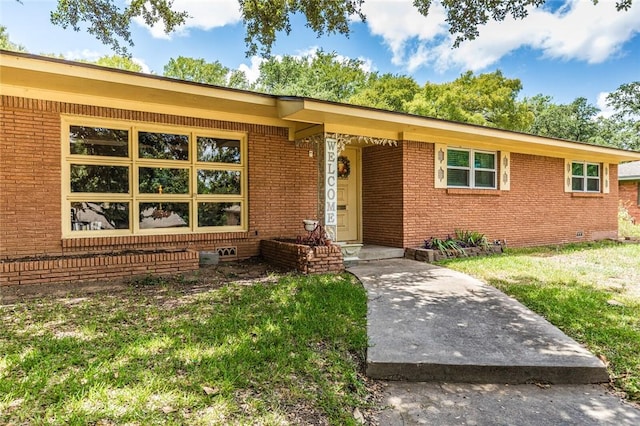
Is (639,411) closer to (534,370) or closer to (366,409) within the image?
(534,370)

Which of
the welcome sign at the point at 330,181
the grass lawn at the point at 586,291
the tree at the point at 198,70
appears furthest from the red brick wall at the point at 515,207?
the tree at the point at 198,70

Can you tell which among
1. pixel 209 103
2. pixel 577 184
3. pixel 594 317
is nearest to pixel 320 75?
pixel 577 184

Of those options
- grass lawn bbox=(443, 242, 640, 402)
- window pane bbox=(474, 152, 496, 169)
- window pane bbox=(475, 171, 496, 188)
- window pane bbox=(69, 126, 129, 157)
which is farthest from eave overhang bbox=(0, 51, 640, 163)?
grass lawn bbox=(443, 242, 640, 402)

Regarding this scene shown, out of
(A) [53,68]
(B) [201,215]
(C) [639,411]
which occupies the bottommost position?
(C) [639,411]

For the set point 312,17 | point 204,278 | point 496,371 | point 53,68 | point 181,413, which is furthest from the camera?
point 312,17

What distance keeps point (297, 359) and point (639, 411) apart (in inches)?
101

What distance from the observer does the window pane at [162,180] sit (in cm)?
697

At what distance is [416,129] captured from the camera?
8586 millimetres

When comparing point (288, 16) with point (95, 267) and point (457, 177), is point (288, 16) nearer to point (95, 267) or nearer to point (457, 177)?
point (457, 177)

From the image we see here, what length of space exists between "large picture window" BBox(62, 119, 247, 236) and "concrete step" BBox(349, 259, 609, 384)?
11.9ft

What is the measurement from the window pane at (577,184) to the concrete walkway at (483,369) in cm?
990

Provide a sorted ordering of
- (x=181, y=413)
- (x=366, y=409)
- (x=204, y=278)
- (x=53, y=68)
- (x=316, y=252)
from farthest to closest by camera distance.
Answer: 1. (x=316, y=252)
2. (x=204, y=278)
3. (x=53, y=68)
4. (x=366, y=409)
5. (x=181, y=413)

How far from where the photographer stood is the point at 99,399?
2.49 meters

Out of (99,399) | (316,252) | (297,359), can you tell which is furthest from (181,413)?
(316,252)
